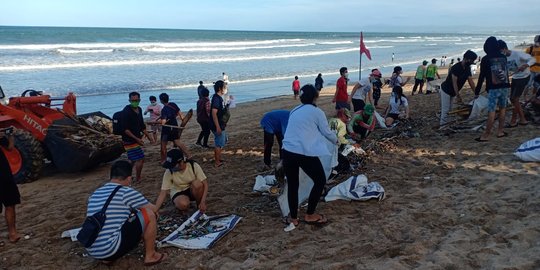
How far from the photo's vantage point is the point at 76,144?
7363 millimetres

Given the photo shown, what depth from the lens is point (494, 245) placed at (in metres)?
3.82

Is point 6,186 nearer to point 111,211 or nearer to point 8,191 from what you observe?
point 8,191

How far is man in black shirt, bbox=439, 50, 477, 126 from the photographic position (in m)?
7.61

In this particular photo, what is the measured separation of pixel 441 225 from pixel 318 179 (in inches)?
52.4

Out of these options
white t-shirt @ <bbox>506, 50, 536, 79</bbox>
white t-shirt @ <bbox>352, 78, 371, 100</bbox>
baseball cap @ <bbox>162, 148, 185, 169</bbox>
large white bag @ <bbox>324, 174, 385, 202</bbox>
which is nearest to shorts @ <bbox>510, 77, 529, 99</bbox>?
white t-shirt @ <bbox>506, 50, 536, 79</bbox>

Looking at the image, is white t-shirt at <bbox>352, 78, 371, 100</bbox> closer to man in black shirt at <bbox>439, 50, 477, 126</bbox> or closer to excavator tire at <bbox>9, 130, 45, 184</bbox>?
man in black shirt at <bbox>439, 50, 477, 126</bbox>

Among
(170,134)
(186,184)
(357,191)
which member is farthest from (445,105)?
(186,184)

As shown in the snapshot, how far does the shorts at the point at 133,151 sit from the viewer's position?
21.7 ft

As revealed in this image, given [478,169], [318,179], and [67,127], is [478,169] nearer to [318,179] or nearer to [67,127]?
[318,179]

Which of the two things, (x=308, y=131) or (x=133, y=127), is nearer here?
(x=308, y=131)

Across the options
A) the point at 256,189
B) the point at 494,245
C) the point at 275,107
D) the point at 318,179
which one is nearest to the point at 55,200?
the point at 256,189

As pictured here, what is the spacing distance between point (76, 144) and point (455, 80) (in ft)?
22.6

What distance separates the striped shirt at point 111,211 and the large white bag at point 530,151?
5053mm

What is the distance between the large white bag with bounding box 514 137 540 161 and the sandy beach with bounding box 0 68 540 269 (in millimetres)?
123
